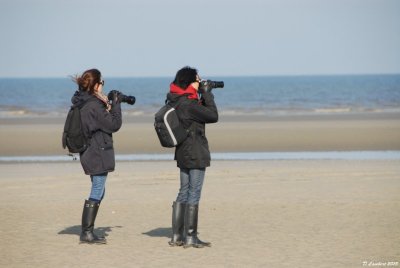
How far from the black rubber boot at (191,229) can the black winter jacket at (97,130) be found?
2.94ft

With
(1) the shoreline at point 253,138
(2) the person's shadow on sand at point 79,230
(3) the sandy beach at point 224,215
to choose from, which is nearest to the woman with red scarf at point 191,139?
(3) the sandy beach at point 224,215

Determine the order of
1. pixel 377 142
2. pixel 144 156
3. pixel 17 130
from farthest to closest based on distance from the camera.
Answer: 1. pixel 17 130
2. pixel 377 142
3. pixel 144 156

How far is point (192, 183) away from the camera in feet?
30.3

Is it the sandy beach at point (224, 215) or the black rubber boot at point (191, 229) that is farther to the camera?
the black rubber boot at point (191, 229)

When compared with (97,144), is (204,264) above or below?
below

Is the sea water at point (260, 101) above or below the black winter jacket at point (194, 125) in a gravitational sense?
above

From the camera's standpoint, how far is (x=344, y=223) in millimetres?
10484

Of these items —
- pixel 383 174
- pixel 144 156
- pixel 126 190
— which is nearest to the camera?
pixel 126 190

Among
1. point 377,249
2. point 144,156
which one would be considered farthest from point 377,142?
point 377,249

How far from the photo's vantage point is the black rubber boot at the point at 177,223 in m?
9.38

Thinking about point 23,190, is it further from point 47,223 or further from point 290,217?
point 290,217

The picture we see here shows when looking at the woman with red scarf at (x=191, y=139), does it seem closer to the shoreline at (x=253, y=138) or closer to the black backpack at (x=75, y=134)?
the black backpack at (x=75, y=134)

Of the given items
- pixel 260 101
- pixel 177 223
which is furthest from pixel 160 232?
pixel 260 101

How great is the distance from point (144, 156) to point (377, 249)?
41.0ft
